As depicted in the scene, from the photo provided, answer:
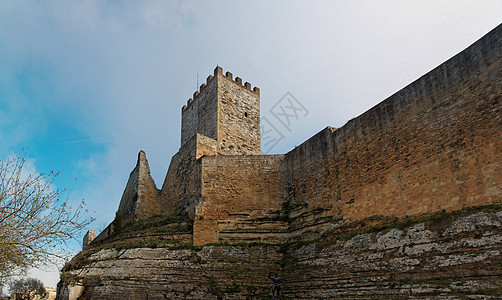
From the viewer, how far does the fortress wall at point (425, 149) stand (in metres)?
9.65

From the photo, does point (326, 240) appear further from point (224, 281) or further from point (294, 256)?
point (224, 281)

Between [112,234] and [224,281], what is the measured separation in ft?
24.0

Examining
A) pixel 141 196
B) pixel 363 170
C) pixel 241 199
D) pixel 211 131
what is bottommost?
pixel 241 199

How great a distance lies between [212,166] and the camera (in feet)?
55.9

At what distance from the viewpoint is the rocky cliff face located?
864 cm

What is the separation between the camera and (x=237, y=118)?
2362cm

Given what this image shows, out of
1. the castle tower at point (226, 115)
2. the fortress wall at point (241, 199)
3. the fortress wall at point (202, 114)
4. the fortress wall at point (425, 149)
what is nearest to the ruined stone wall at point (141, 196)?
the castle tower at point (226, 115)

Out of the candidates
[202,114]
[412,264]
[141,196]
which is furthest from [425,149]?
[202,114]

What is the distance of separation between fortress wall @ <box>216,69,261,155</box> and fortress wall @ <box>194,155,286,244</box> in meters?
4.39

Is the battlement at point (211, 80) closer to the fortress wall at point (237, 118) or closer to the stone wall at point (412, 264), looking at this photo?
the fortress wall at point (237, 118)

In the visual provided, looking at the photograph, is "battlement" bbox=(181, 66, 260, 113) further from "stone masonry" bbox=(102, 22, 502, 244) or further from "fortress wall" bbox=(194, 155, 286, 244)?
"fortress wall" bbox=(194, 155, 286, 244)

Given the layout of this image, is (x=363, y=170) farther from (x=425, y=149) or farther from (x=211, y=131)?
(x=211, y=131)

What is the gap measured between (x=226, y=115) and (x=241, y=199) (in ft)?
25.9

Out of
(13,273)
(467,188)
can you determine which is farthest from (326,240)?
(13,273)
